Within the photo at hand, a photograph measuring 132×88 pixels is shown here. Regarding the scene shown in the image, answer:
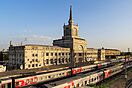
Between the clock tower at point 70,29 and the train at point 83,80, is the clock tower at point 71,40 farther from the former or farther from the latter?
the train at point 83,80

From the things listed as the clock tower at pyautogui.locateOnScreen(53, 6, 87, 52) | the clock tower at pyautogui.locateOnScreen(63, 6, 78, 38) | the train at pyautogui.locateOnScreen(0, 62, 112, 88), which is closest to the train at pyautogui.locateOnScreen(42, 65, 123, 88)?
the train at pyautogui.locateOnScreen(0, 62, 112, 88)

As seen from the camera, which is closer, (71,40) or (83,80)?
(83,80)

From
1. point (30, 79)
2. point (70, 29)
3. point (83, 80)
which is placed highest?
point (70, 29)

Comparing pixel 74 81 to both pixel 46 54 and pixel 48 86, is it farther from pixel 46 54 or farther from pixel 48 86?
pixel 46 54

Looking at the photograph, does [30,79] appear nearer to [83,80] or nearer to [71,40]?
[83,80]

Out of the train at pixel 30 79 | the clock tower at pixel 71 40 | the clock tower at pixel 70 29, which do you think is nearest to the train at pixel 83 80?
the train at pixel 30 79

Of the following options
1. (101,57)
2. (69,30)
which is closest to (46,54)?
(69,30)

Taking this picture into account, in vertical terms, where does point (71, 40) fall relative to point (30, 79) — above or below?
above

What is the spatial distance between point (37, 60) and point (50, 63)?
369 inches

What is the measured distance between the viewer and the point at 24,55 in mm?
71250

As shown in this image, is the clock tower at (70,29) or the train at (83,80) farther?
the clock tower at (70,29)

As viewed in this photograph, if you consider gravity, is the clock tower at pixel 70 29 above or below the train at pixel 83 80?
above

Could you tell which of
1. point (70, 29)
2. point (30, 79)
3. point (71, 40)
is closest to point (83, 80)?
point (30, 79)

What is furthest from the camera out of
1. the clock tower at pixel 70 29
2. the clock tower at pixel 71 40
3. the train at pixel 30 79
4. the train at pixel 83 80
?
the clock tower at pixel 70 29
